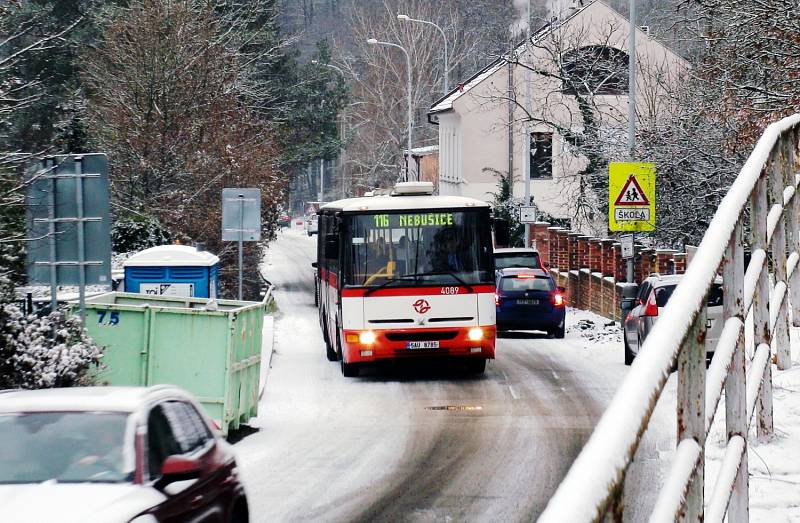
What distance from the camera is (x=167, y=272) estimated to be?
84.7ft

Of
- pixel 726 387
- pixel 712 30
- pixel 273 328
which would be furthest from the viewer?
pixel 273 328

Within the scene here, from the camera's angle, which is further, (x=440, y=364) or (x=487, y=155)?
(x=487, y=155)

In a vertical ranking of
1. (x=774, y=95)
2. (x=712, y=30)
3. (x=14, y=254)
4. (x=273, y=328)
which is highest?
(x=712, y=30)

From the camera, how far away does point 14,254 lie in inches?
874

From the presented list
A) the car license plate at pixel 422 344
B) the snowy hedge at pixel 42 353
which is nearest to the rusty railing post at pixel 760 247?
the snowy hedge at pixel 42 353

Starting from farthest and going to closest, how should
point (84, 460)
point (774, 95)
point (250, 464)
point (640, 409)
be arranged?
1. point (774, 95)
2. point (250, 464)
3. point (84, 460)
4. point (640, 409)

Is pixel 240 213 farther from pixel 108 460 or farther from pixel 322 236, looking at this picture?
pixel 108 460

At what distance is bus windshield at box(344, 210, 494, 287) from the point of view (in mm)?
23141

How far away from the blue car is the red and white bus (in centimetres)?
975

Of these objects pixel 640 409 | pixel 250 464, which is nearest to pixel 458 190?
pixel 250 464

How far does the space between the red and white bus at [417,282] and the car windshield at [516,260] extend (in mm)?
13688

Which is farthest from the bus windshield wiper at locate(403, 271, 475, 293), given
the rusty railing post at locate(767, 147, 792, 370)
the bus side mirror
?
the rusty railing post at locate(767, 147, 792, 370)

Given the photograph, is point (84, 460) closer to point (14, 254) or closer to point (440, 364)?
point (14, 254)

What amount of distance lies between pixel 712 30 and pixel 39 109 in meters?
33.8
